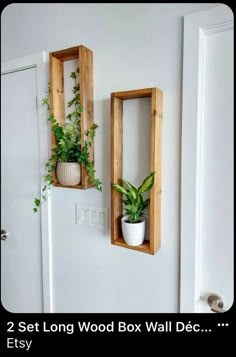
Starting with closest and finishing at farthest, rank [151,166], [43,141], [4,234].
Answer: [151,166]
[43,141]
[4,234]

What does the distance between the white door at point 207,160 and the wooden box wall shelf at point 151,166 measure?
0.10m

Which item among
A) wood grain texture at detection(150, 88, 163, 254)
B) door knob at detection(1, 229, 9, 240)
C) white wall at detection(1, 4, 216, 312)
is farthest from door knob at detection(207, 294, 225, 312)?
door knob at detection(1, 229, 9, 240)

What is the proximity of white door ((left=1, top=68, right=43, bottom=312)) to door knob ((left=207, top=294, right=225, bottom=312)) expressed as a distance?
35.7 inches

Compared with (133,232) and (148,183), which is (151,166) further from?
(133,232)

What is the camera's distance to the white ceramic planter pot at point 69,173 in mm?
1016

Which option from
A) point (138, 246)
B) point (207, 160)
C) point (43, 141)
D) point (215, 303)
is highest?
point (43, 141)

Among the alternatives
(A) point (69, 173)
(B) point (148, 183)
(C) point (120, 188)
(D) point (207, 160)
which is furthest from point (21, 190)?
(D) point (207, 160)

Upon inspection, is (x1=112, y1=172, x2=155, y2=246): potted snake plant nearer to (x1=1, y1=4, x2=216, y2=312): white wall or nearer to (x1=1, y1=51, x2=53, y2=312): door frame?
(x1=1, y1=4, x2=216, y2=312): white wall

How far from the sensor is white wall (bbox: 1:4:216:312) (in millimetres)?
911

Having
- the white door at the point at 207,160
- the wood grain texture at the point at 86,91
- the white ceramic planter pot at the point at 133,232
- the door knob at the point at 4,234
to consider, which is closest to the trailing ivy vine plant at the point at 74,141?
the wood grain texture at the point at 86,91

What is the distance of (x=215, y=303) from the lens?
2.99ft

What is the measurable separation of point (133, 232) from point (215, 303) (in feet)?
1.40
